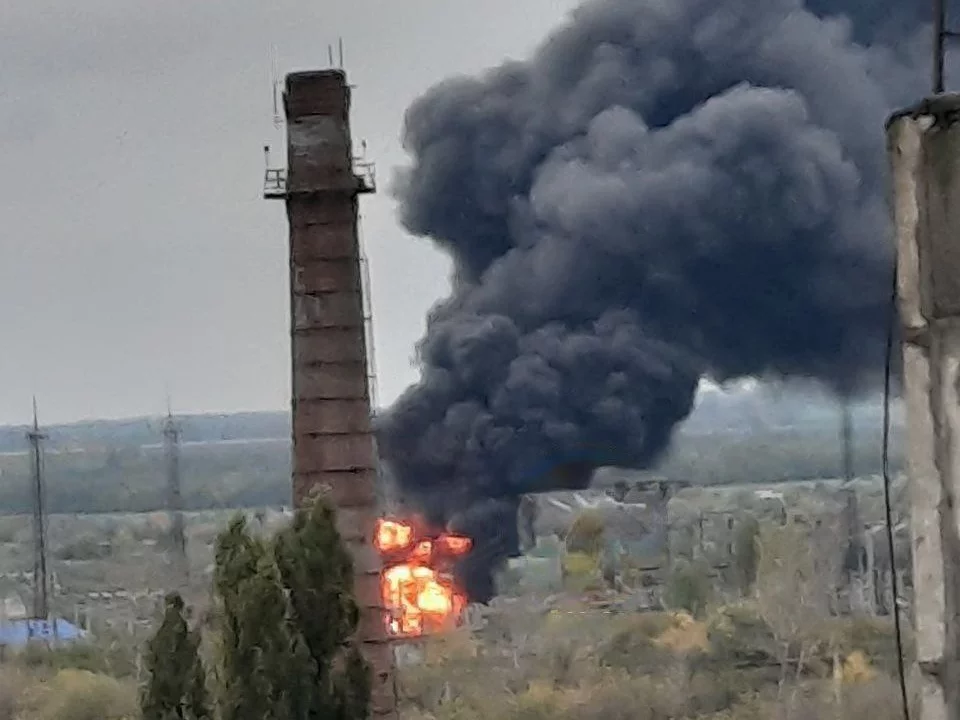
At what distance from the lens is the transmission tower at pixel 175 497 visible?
2894 centimetres

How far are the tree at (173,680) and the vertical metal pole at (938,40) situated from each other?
979 cm

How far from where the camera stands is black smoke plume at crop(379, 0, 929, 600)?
2266 centimetres

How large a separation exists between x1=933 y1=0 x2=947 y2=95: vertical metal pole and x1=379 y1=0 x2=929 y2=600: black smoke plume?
19.8 m

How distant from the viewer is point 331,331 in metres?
14.4

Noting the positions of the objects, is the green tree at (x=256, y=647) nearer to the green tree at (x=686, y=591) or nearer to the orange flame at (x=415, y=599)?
the orange flame at (x=415, y=599)

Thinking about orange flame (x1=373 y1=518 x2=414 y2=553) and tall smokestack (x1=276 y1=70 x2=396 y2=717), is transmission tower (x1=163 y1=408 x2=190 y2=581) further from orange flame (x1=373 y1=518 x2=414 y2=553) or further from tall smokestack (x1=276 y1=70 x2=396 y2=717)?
tall smokestack (x1=276 y1=70 x2=396 y2=717)

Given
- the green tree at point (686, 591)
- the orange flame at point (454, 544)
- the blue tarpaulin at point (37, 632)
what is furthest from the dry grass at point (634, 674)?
the blue tarpaulin at point (37, 632)

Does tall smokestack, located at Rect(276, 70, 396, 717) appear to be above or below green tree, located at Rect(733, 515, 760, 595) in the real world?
above

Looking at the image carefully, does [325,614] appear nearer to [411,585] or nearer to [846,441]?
[411,585]

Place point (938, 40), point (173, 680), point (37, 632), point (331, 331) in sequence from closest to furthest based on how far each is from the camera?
point (938, 40) < point (173, 680) < point (331, 331) < point (37, 632)

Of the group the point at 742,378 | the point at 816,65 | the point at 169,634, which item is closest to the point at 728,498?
the point at 742,378

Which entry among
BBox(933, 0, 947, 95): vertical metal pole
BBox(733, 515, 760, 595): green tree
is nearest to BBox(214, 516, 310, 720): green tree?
BBox(933, 0, 947, 95): vertical metal pole

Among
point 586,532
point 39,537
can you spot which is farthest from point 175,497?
point 586,532

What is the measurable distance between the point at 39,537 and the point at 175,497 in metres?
2.87
